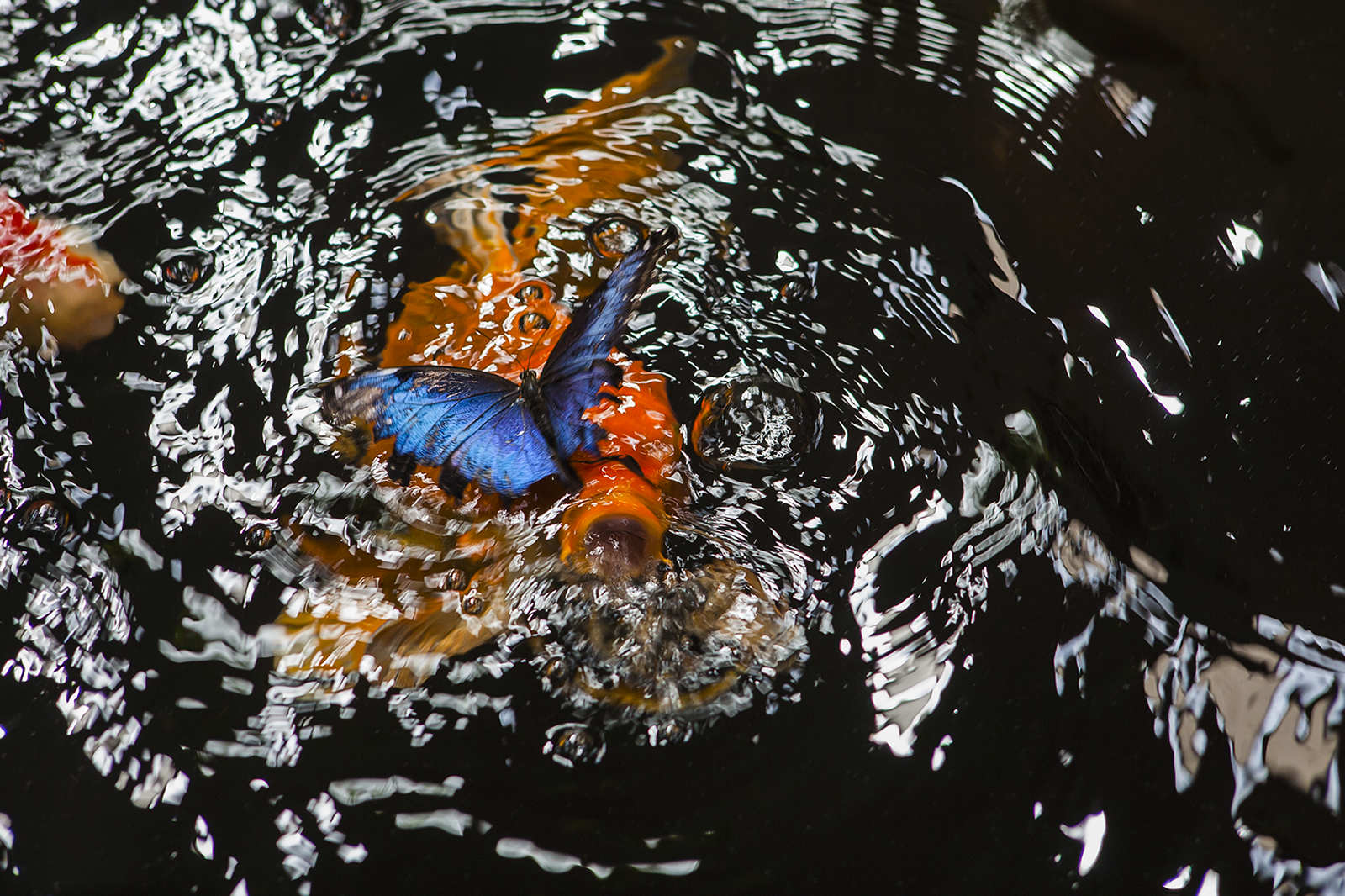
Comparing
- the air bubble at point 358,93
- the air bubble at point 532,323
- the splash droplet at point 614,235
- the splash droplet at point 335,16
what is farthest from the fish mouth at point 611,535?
the splash droplet at point 335,16

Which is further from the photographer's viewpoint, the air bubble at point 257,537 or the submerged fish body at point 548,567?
the air bubble at point 257,537

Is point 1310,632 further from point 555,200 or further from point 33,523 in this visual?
point 33,523

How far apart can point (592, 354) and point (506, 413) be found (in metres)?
0.12

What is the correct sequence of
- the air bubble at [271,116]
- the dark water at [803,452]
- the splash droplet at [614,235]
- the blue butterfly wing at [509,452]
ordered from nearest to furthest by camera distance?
the dark water at [803,452]
the blue butterfly wing at [509,452]
the splash droplet at [614,235]
the air bubble at [271,116]

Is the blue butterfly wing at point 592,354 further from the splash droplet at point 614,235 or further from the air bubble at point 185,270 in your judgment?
the air bubble at point 185,270

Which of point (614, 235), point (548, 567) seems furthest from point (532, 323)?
point (548, 567)

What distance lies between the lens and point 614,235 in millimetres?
1580

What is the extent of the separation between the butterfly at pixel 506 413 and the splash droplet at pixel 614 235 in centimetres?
37

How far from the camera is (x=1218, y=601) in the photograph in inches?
48.4

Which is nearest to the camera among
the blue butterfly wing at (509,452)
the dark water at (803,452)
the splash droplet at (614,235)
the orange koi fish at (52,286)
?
the dark water at (803,452)

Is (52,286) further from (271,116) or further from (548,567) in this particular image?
(548,567)

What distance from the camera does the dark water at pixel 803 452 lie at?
3.51ft

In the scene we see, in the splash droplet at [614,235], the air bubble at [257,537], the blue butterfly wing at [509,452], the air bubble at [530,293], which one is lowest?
the air bubble at [257,537]

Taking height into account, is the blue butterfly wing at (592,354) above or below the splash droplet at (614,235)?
above
